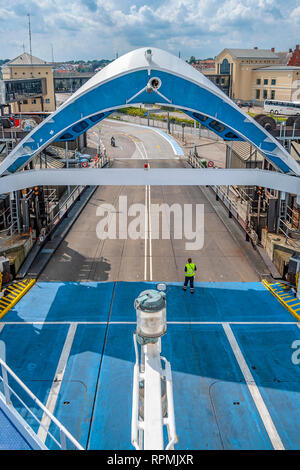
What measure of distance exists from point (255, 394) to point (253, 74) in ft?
282

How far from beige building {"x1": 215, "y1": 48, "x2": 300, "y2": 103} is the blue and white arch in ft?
217

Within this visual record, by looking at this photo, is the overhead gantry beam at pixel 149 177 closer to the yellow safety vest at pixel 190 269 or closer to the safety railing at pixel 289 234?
the safety railing at pixel 289 234

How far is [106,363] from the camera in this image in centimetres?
1278

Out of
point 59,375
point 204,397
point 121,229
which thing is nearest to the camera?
point 204,397

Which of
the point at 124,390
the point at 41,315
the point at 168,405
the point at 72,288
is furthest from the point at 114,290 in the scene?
the point at 168,405

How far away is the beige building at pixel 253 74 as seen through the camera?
80.6m

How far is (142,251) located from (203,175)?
5.06m

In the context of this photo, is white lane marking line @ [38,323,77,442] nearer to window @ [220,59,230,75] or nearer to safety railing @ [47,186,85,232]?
→ safety railing @ [47,186,85,232]

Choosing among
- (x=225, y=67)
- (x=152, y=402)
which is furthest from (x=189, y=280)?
(x=225, y=67)

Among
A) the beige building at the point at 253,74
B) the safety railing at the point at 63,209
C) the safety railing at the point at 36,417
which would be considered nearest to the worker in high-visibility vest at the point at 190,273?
the safety railing at the point at 36,417

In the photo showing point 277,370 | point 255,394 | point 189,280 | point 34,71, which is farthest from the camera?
point 34,71

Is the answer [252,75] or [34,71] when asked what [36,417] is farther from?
[252,75]

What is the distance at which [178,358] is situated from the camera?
13.1 m

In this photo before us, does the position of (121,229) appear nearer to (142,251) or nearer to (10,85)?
(142,251)
